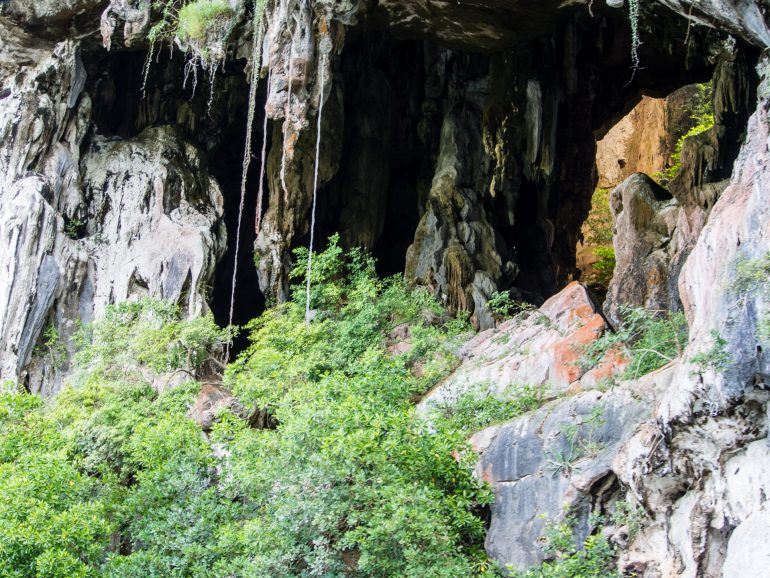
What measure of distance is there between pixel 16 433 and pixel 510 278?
8.66 metres

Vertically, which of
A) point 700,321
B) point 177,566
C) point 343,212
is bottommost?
point 177,566

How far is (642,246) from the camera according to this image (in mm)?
12047

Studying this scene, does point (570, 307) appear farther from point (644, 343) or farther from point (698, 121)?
point (698, 121)

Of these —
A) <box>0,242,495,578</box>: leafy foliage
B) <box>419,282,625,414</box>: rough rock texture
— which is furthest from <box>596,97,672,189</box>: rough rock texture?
<box>419,282,625,414</box>: rough rock texture

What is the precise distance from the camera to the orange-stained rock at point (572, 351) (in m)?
9.69

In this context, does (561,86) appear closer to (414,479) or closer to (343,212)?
(343,212)

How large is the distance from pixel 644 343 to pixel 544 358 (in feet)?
4.27

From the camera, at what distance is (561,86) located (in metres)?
16.5

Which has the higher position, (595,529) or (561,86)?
(561,86)

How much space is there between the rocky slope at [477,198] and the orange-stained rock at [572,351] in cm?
3

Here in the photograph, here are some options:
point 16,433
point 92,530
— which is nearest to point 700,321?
point 92,530

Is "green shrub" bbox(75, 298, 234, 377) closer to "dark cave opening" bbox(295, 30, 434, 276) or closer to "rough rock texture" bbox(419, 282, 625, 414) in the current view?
"dark cave opening" bbox(295, 30, 434, 276)

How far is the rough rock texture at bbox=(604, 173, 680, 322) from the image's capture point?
456 inches

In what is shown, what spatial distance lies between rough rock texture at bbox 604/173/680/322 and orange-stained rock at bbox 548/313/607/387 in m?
1.67
